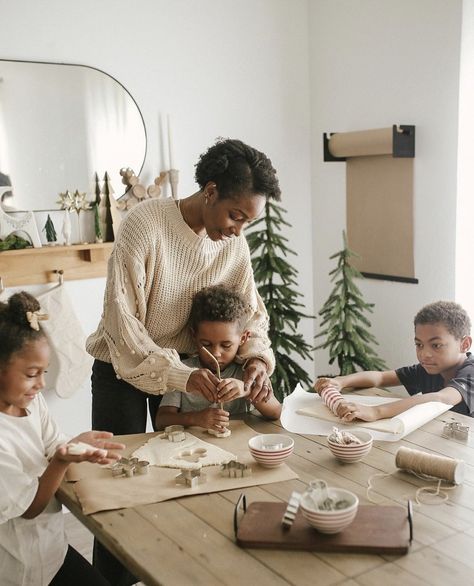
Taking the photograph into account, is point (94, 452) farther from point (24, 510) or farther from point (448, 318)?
point (448, 318)

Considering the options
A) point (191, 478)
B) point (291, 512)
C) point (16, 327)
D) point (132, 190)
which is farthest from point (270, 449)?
point (132, 190)

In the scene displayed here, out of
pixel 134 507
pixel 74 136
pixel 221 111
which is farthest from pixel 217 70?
pixel 134 507

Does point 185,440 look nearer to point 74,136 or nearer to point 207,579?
point 207,579

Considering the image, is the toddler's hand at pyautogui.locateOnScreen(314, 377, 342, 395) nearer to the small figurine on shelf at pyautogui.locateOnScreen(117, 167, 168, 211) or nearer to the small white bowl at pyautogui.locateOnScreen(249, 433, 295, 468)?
the small white bowl at pyautogui.locateOnScreen(249, 433, 295, 468)

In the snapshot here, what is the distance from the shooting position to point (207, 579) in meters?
1.20

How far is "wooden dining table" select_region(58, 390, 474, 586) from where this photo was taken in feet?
3.93

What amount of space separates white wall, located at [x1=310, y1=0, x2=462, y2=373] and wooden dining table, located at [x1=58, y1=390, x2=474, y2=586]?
5.52 ft

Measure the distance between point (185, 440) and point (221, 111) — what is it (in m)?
2.18

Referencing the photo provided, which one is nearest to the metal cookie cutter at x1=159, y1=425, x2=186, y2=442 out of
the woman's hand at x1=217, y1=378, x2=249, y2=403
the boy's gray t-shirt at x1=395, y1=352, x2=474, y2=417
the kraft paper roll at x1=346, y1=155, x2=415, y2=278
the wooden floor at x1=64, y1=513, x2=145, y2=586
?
the woman's hand at x1=217, y1=378, x2=249, y2=403

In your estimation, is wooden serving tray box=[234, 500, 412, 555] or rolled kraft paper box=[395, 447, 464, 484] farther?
rolled kraft paper box=[395, 447, 464, 484]

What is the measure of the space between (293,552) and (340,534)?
0.32 ft

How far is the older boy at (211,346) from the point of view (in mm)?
1980

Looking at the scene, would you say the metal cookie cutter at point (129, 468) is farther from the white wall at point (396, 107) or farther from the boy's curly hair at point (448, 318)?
the white wall at point (396, 107)

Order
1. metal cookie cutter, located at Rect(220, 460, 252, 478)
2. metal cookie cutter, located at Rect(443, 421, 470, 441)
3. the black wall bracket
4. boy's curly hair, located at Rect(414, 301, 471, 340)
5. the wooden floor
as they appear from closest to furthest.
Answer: metal cookie cutter, located at Rect(220, 460, 252, 478)
metal cookie cutter, located at Rect(443, 421, 470, 441)
boy's curly hair, located at Rect(414, 301, 471, 340)
the wooden floor
the black wall bracket
